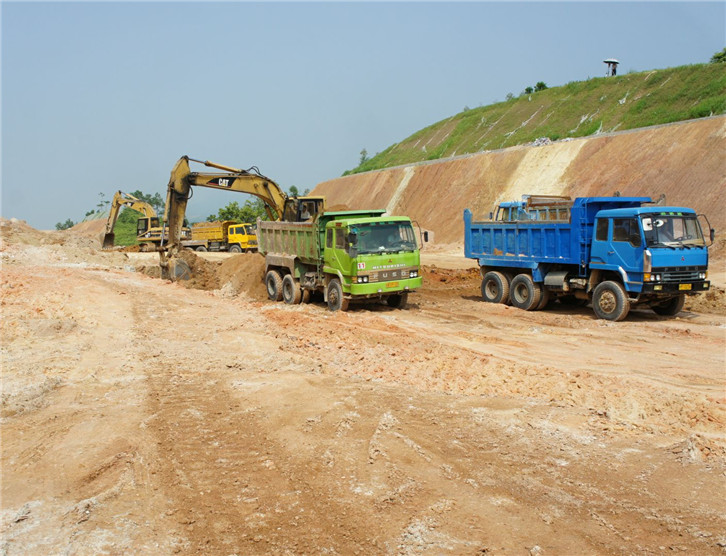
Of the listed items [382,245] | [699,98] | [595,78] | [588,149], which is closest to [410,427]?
[382,245]

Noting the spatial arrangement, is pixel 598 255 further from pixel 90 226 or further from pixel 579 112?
pixel 90 226

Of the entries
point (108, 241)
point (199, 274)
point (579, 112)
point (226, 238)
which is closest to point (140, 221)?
point (226, 238)

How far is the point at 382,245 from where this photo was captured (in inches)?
626

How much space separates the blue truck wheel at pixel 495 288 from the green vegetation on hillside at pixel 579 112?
21323mm

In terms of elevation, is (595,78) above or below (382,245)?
above

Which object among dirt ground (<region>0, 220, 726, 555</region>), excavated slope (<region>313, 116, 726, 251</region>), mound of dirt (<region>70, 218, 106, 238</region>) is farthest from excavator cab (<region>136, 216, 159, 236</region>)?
mound of dirt (<region>70, 218, 106, 238</region>)

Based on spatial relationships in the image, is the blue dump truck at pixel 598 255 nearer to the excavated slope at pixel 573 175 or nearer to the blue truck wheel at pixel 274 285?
the blue truck wheel at pixel 274 285

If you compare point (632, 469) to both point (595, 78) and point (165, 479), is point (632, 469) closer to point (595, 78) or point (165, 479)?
point (165, 479)

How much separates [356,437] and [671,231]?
1027 centimetres

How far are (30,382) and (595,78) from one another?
168ft

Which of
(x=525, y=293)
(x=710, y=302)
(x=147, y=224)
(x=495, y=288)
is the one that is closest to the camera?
(x=710, y=302)

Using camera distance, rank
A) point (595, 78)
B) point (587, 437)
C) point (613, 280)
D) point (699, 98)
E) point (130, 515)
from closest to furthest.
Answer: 1. point (130, 515)
2. point (587, 437)
3. point (613, 280)
4. point (699, 98)
5. point (595, 78)

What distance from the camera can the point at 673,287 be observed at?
13.9 metres

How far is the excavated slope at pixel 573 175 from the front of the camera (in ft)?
95.0
